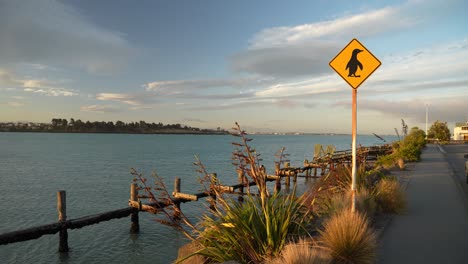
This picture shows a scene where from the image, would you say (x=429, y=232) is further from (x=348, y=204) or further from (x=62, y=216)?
(x=62, y=216)

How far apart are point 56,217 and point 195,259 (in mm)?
15263

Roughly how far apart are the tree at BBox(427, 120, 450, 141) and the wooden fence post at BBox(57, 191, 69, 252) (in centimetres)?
9551

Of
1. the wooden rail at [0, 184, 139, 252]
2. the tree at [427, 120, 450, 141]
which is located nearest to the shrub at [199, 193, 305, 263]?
the wooden rail at [0, 184, 139, 252]

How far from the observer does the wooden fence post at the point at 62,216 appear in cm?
1085

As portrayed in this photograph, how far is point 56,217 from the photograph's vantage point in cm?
1748

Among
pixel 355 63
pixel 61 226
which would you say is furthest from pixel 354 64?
pixel 61 226

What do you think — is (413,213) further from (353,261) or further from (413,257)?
(353,261)

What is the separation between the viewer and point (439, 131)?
8875 cm

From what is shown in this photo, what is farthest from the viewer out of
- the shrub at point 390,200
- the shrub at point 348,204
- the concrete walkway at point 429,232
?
the shrub at point 390,200

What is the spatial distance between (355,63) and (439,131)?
97.2m

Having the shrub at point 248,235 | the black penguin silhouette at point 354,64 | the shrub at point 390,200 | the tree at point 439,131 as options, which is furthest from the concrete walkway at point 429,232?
the tree at point 439,131

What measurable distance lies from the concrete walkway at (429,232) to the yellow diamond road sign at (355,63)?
3.19 m

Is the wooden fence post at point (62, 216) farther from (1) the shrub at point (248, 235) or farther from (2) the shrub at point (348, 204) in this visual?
(2) the shrub at point (348, 204)

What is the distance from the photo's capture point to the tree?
3424 inches
